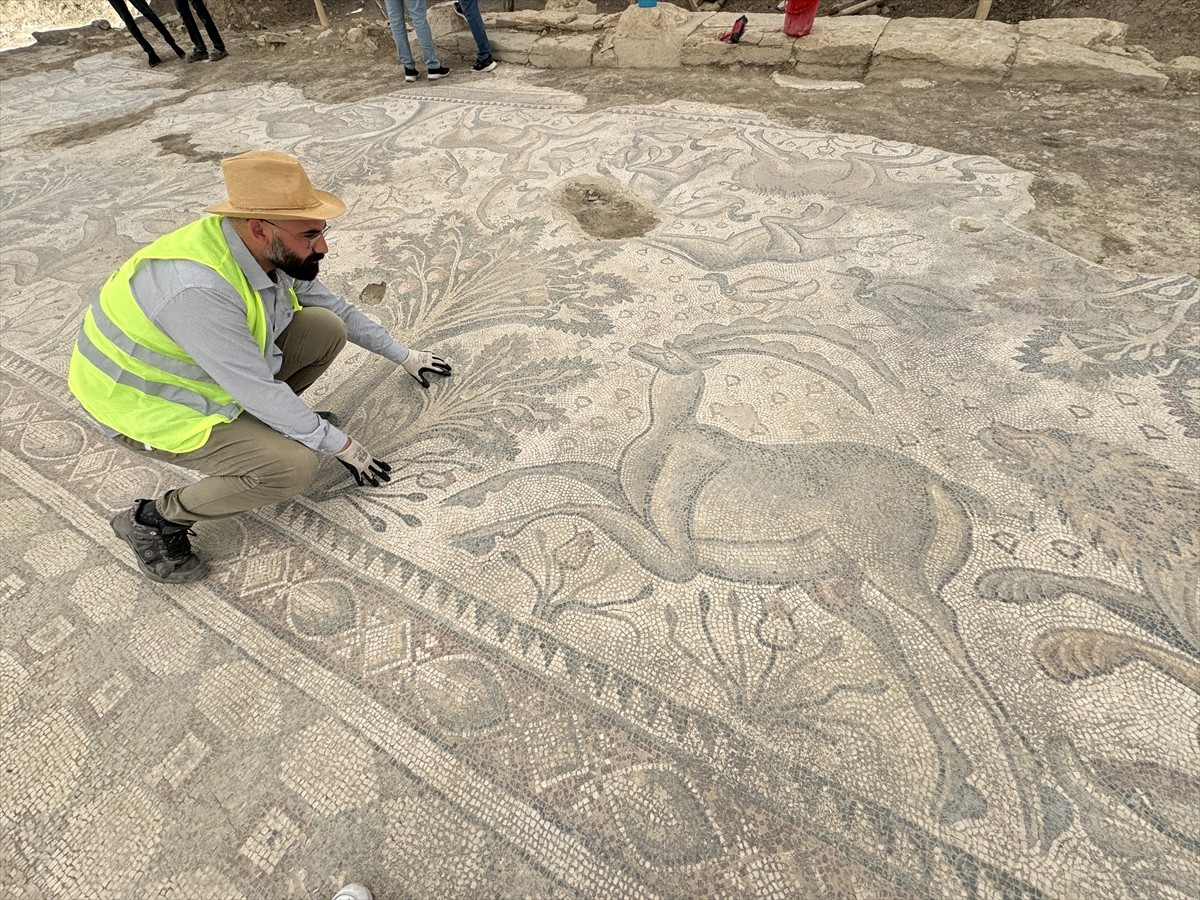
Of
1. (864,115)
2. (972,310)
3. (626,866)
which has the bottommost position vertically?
(626,866)

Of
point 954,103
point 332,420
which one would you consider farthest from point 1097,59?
point 332,420

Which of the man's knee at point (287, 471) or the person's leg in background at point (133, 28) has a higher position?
the person's leg in background at point (133, 28)

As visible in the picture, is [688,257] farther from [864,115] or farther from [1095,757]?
[1095,757]

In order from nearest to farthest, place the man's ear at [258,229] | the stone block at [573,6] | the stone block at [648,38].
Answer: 1. the man's ear at [258,229]
2. the stone block at [648,38]
3. the stone block at [573,6]

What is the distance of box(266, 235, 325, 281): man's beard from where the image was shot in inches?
61.1

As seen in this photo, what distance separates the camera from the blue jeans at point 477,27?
15.9ft

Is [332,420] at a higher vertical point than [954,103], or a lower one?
lower

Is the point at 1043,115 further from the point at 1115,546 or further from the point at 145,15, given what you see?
the point at 145,15

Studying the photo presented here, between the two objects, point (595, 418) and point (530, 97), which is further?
point (530, 97)

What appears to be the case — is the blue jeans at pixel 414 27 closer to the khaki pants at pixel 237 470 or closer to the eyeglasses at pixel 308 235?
the eyeglasses at pixel 308 235

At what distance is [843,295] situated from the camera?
8.00 feet

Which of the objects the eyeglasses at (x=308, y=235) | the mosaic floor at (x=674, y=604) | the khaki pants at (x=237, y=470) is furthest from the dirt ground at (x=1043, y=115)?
the khaki pants at (x=237, y=470)

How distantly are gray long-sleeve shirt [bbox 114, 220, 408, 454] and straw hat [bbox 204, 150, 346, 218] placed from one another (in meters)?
0.12

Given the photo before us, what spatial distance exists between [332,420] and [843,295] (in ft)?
7.16
